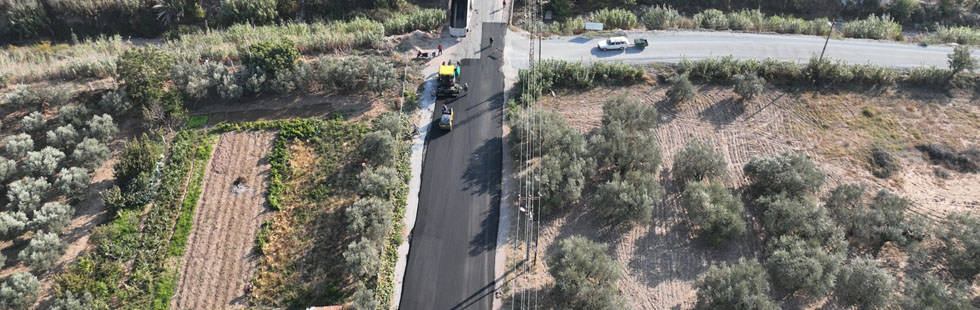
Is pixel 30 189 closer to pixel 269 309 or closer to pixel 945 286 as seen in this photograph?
pixel 269 309

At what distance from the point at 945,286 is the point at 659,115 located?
71.2ft

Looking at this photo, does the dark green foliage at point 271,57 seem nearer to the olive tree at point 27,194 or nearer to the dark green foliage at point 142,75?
the dark green foliage at point 142,75

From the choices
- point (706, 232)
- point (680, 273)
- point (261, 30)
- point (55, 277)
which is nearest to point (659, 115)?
point (706, 232)

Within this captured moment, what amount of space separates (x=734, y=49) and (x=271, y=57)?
42728 millimetres

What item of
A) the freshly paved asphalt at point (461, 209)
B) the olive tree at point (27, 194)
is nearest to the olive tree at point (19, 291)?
the olive tree at point (27, 194)

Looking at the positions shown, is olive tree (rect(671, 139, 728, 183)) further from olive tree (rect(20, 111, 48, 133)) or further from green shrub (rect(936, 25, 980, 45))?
olive tree (rect(20, 111, 48, 133))

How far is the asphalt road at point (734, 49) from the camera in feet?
168

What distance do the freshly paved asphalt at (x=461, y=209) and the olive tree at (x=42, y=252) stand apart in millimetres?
21344

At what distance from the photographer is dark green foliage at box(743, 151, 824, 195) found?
3747cm

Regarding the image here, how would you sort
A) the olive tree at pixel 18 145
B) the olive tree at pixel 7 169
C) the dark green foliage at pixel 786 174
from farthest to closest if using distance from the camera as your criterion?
the olive tree at pixel 18 145 < the dark green foliage at pixel 786 174 < the olive tree at pixel 7 169

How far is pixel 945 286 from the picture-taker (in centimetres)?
3203

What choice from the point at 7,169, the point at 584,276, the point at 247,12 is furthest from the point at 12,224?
the point at 584,276

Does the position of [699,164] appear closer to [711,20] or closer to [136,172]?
[711,20]

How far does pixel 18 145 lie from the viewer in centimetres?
3834
